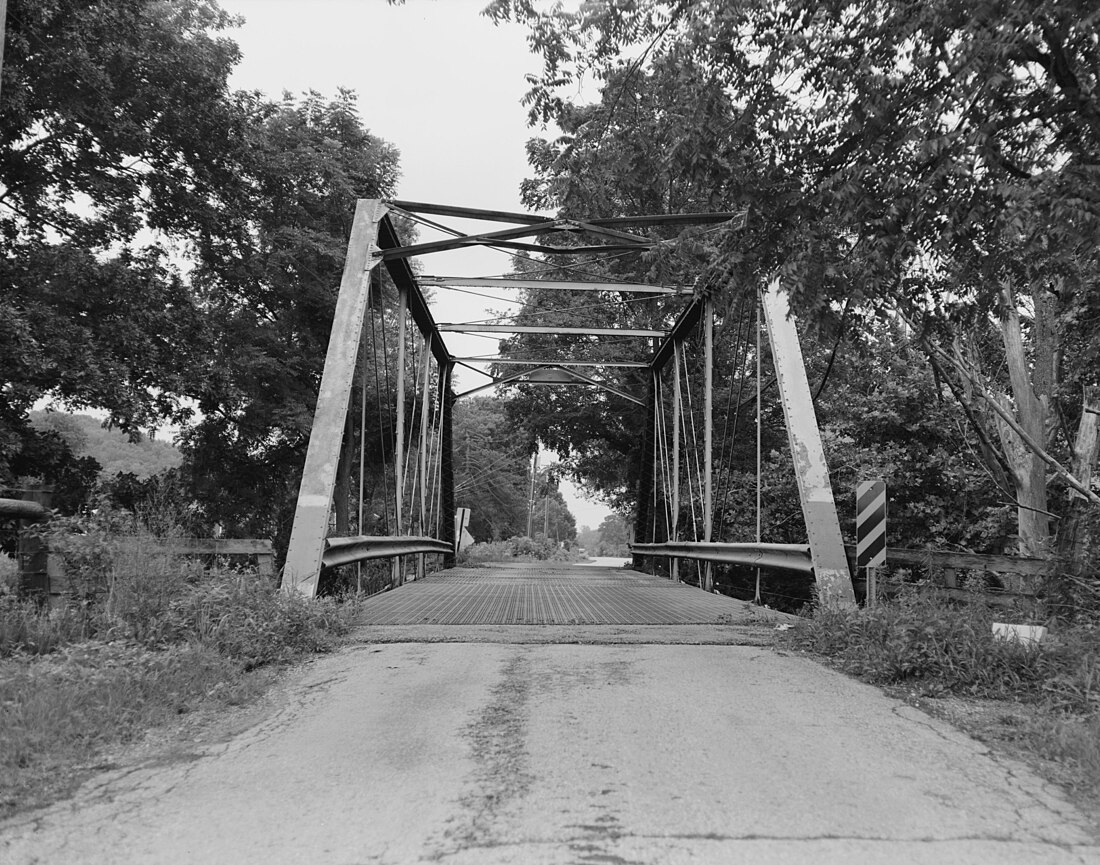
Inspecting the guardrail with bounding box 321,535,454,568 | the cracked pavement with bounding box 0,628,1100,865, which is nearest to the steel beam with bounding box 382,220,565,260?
the guardrail with bounding box 321,535,454,568

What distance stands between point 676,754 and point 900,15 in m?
3.70

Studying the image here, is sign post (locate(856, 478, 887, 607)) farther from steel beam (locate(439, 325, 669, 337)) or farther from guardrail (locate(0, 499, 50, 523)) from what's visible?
steel beam (locate(439, 325, 669, 337))

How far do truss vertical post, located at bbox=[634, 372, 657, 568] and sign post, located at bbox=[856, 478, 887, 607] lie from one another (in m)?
10.7

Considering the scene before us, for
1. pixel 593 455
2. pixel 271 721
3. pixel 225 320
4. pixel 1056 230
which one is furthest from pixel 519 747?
pixel 593 455

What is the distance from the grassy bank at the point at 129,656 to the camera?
11.1 feet

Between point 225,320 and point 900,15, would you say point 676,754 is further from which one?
point 225,320

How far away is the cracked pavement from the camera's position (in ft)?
8.18

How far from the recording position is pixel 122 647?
4.84 metres

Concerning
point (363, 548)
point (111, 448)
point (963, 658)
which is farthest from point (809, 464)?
point (111, 448)

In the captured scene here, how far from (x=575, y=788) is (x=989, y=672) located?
2690mm

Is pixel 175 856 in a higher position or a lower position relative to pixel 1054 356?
lower

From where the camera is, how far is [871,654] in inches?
195

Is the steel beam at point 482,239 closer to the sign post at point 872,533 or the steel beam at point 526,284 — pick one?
the steel beam at point 526,284

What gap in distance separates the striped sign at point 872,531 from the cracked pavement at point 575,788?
208 cm
